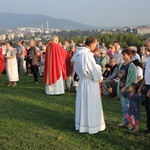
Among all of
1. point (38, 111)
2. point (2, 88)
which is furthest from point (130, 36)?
point (38, 111)

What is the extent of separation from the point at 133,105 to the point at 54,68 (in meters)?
4.41

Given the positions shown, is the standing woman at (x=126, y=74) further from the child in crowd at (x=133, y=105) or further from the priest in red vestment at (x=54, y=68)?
the priest in red vestment at (x=54, y=68)

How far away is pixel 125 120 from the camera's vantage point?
617 cm

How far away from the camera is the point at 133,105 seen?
5770 mm

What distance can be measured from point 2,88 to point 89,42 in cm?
603

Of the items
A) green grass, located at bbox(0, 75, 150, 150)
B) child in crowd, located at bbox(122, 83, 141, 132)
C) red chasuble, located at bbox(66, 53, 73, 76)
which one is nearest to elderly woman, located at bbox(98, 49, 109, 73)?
red chasuble, located at bbox(66, 53, 73, 76)

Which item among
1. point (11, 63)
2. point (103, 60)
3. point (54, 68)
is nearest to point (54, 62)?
point (54, 68)

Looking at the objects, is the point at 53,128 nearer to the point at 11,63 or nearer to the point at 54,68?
the point at 54,68

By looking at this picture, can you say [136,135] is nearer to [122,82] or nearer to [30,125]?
[122,82]

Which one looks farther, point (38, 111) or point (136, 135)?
point (38, 111)

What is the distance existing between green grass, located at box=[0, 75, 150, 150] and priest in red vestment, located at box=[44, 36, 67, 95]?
563mm

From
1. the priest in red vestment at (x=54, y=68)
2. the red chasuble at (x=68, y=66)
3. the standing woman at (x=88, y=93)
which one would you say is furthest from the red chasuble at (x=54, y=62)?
the standing woman at (x=88, y=93)

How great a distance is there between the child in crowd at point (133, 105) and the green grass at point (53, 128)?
0.78 ft

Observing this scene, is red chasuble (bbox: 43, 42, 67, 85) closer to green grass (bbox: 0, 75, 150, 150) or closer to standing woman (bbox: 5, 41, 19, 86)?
green grass (bbox: 0, 75, 150, 150)
